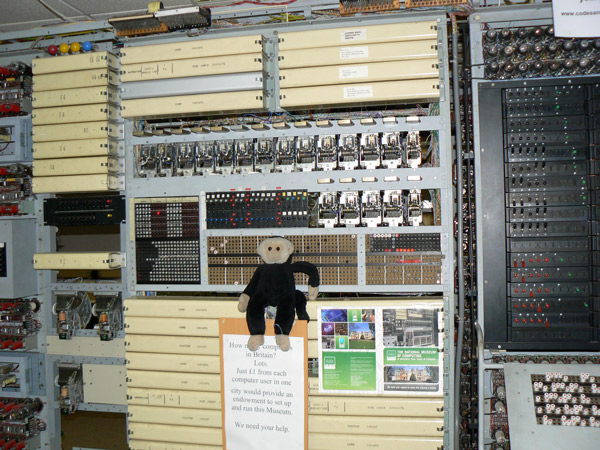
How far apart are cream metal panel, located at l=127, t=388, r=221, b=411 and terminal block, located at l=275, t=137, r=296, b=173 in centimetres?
147

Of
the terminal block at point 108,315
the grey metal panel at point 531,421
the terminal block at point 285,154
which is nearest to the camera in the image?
the grey metal panel at point 531,421

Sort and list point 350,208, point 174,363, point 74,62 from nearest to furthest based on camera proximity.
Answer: point 350,208 < point 174,363 < point 74,62

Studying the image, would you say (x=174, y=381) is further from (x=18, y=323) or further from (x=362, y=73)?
(x=362, y=73)

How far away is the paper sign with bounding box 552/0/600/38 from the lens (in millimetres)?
2416

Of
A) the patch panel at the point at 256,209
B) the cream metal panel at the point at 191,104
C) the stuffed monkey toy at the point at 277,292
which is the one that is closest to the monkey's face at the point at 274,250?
the stuffed monkey toy at the point at 277,292

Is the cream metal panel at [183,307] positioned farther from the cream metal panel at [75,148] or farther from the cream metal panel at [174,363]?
the cream metal panel at [75,148]

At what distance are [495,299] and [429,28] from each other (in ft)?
5.36

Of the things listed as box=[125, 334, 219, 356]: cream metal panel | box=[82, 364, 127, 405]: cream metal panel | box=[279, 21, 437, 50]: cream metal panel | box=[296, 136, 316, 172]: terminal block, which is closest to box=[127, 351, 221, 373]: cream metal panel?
box=[125, 334, 219, 356]: cream metal panel

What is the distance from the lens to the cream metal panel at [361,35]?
2.46 m

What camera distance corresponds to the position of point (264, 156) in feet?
8.95

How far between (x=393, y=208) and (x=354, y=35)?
3.38 ft

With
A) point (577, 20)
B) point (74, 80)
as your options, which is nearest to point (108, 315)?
point (74, 80)

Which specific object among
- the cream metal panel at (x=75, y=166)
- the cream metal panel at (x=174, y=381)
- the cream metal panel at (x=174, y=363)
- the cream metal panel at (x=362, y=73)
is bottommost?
the cream metal panel at (x=174, y=381)

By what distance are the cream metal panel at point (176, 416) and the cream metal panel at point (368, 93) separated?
78.5 inches
